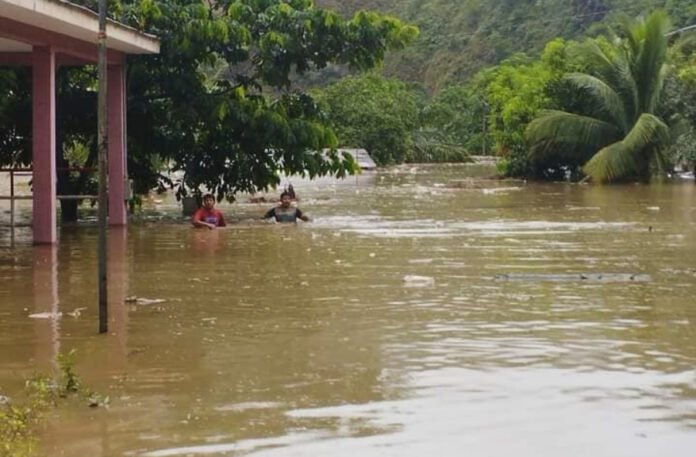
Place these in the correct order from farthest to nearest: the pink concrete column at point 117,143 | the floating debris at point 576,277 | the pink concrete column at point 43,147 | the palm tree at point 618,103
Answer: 1. the palm tree at point 618,103
2. the pink concrete column at point 117,143
3. the pink concrete column at point 43,147
4. the floating debris at point 576,277

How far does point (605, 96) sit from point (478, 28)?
6921 cm

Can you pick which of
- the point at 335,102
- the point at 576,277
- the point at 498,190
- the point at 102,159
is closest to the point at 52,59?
the point at 576,277

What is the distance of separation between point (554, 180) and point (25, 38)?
3216 cm

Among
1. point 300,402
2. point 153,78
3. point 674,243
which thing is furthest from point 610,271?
point 153,78

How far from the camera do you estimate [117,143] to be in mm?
20078

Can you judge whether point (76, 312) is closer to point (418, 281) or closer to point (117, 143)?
point (418, 281)

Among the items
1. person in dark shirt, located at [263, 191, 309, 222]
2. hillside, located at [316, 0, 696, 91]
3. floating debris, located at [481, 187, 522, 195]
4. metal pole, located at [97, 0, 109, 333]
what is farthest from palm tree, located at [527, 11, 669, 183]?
hillside, located at [316, 0, 696, 91]

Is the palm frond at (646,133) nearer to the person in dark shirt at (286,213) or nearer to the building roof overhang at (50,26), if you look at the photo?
the person in dark shirt at (286,213)

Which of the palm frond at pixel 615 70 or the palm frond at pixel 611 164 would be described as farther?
the palm frond at pixel 615 70

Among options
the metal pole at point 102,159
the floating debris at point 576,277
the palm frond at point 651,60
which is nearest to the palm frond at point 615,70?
the palm frond at point 651,60

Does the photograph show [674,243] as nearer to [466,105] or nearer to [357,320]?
[357,320]

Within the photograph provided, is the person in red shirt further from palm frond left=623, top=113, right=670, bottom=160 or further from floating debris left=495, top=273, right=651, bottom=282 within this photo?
palm frond left=623, top=113, right=670, bottom=160

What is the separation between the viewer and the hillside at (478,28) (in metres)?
99.2

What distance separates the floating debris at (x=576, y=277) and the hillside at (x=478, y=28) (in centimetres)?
8193
